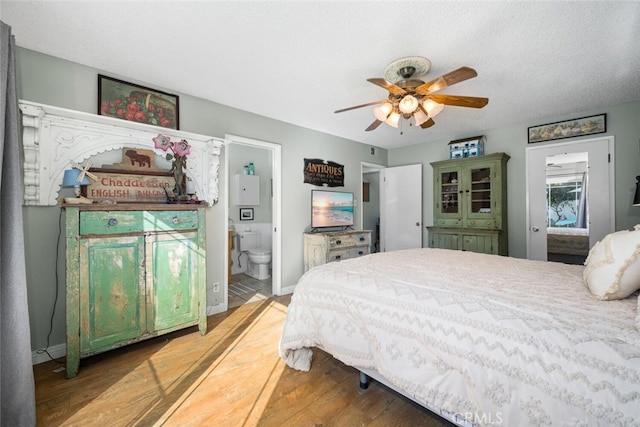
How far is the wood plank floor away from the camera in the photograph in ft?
4.87

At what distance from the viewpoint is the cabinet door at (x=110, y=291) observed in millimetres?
1902

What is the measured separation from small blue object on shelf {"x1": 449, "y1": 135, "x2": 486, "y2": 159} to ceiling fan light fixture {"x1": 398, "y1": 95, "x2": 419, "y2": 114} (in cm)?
243

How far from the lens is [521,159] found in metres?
3.82

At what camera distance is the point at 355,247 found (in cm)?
394

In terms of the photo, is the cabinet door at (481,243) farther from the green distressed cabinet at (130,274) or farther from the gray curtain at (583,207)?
the green distressed cabinet at (130,274)

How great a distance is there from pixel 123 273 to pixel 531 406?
8.43 ft

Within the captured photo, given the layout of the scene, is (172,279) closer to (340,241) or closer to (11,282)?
(11,282)

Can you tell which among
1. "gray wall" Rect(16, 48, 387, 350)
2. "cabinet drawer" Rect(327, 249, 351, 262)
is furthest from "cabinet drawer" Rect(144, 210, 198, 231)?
"cabinet drawer" Rect(327, 249, 351, 262)

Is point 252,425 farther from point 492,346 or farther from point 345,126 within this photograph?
point 345,126

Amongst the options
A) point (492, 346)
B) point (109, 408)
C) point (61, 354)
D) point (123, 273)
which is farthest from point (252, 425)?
point (61, 354)

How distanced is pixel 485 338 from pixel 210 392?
5.40 ft

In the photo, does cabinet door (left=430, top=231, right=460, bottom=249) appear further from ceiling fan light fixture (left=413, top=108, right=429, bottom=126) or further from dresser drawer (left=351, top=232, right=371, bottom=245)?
ceiling fan light fixture (left=413, top=108, right=429, bottom=126)

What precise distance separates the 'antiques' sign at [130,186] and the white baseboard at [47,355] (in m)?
1.23

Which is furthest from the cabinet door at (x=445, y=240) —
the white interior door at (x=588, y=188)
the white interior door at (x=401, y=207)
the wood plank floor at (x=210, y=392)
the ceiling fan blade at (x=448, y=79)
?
the wood plank floor at (x=210, y=392)
